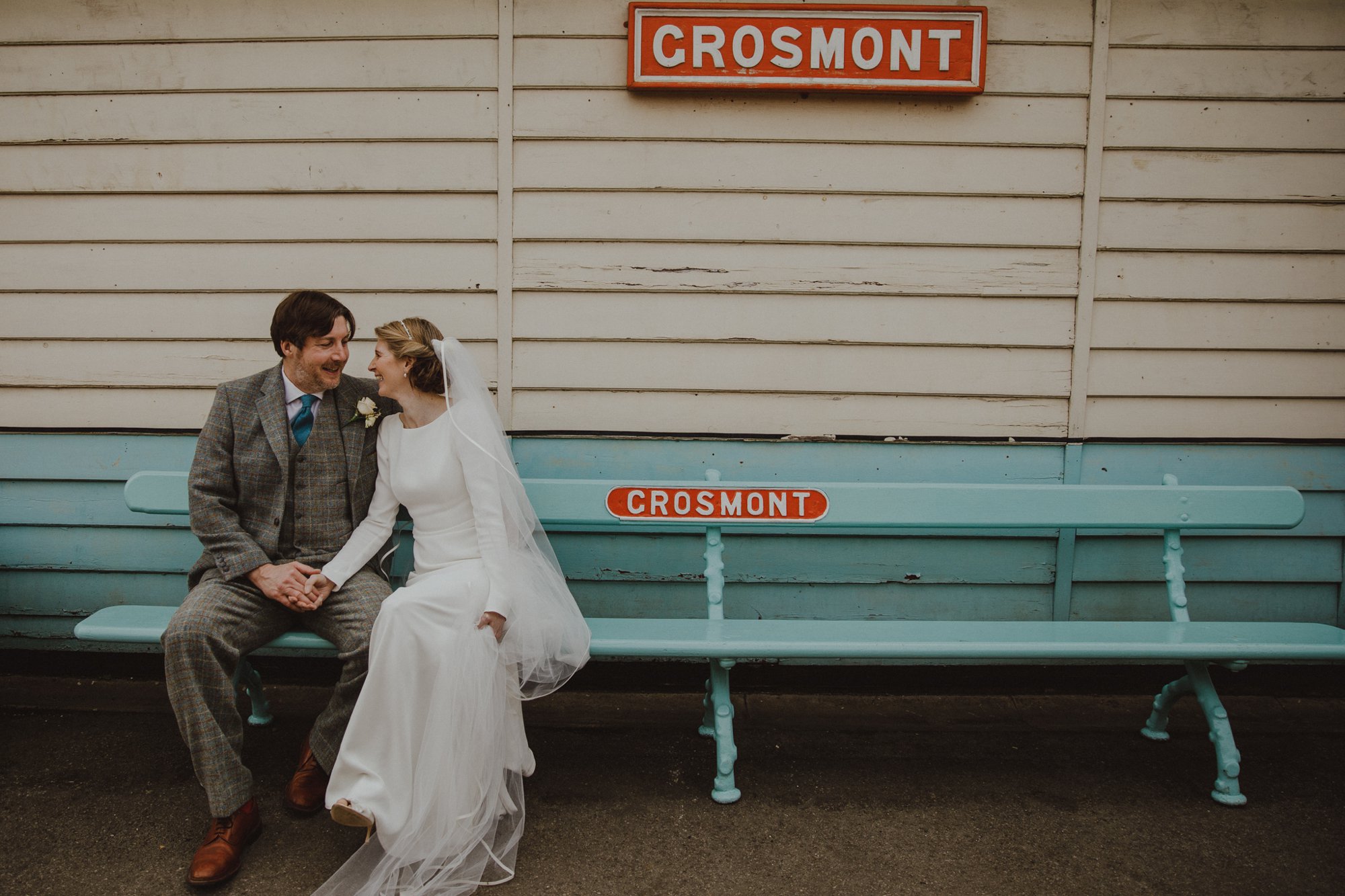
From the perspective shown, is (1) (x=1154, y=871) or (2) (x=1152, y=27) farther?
(2) (x=1152, y=27)

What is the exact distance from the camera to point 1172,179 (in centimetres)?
329

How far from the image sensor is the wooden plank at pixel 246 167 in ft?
10.8

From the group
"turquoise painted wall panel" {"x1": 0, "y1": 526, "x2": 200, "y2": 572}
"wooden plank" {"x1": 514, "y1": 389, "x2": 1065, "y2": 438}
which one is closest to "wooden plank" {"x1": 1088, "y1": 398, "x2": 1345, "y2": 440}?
"wooden plank" {"x1": 514, "y1": 389, "x2": 1065, "y2": 438}

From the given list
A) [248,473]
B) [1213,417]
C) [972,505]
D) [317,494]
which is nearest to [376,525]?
[317,494]

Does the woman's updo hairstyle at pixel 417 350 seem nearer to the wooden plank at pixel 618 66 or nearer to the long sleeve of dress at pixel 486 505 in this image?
the long sleeve of dress at pixel 486 505

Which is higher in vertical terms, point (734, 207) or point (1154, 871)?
point (734, 207)

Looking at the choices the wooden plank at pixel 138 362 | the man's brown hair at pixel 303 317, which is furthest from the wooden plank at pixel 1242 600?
the man's brown hair at pixel 303 317

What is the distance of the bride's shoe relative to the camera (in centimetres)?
226

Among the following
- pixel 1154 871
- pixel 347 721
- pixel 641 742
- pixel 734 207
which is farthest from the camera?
pixel 734 207

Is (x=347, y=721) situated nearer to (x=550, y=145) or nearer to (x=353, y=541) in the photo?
(x=353, y=541)

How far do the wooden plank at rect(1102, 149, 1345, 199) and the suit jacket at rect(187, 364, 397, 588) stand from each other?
3.01m

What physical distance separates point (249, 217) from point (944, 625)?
3069 millimetres

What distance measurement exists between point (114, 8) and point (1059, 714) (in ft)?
15.2

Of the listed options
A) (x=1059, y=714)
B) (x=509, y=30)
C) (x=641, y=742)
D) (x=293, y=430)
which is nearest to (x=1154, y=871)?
(x=1059, y=714)
